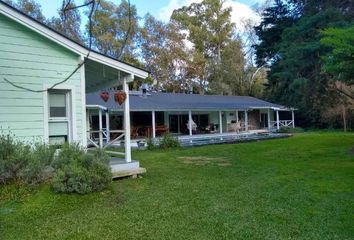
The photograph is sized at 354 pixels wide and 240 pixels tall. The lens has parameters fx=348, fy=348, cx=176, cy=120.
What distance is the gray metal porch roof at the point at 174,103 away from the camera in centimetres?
2395

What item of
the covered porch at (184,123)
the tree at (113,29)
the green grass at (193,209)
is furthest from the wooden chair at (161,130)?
the green grass at (193,209)

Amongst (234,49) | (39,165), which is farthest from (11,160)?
(234,49)

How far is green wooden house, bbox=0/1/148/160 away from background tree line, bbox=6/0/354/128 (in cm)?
934

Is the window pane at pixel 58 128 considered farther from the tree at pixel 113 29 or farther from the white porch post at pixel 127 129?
the tree at pixel 113 29

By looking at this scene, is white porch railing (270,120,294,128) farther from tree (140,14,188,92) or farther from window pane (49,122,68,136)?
window pane (49,122,68,136)

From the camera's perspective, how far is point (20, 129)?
7586 mm

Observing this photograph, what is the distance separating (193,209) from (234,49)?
4386 centimetres

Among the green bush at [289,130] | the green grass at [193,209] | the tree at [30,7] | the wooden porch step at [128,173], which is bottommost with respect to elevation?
the green grass at [193,209]

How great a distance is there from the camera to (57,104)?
827 centimetres

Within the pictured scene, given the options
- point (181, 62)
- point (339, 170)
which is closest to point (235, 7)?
point (181, 62)

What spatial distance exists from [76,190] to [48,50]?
3.47 metres

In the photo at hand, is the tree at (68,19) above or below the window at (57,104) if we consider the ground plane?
above

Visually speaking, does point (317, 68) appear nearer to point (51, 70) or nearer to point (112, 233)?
point (51, 70)

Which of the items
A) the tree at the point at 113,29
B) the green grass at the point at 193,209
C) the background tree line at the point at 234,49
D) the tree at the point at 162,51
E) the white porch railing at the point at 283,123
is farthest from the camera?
the tree at the point at 162,51
